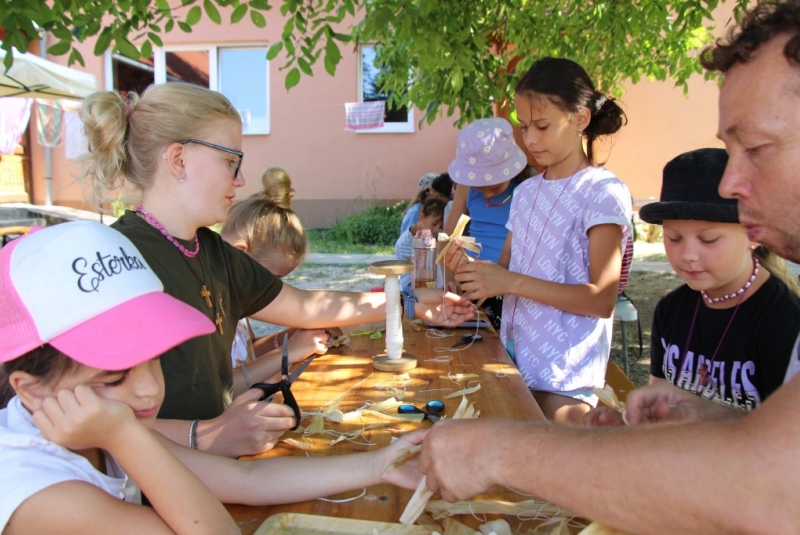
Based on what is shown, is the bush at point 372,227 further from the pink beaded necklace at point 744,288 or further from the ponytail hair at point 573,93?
the pink beaded necklace at point 744,288

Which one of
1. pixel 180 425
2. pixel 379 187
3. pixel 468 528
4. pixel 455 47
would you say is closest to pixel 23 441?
pixel 180 425

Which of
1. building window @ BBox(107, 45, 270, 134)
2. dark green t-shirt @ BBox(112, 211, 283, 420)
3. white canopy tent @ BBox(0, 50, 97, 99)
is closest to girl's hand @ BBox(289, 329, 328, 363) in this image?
dark green t-shirt @ BBox(112, 211, 283, 420)

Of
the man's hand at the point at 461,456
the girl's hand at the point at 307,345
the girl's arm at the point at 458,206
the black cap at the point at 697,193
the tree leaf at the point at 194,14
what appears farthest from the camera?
the girl's arm at the point at 458,206

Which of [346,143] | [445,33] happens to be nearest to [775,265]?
[445,33]

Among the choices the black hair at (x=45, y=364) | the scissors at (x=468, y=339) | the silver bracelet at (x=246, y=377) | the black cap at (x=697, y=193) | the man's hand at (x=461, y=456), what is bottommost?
the silver bracelet at (x=246, y=377)

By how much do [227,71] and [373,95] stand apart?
328 cm

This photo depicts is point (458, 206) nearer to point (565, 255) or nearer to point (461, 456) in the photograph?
point (565, 255)

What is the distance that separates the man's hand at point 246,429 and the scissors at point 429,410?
420 millimetres

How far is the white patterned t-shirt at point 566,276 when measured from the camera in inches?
100

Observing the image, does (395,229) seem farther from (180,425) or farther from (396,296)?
(180,425)

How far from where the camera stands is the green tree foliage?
3.68 m

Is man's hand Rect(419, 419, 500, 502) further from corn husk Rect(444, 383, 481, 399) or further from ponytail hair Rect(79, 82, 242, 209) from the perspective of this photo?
ponytail hair Rect(79, 82, 242, 209)

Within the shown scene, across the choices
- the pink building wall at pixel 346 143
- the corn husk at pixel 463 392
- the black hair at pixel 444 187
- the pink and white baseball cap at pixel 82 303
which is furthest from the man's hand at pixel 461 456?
the pink building wall at pixel 346 143

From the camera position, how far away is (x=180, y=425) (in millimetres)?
1737
